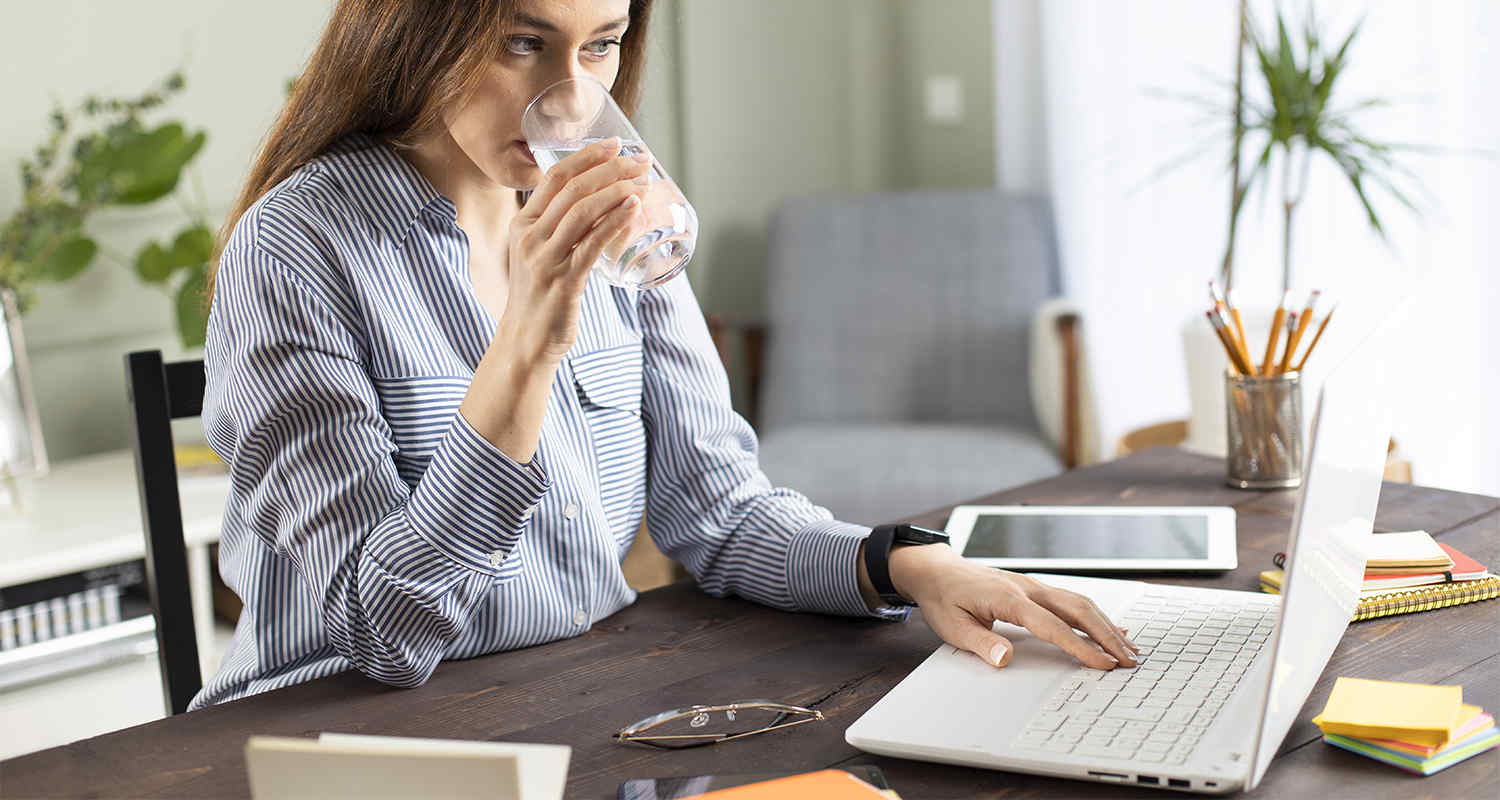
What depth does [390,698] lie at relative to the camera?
0.99m

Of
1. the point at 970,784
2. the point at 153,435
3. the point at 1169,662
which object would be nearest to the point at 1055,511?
the point at 1169,662

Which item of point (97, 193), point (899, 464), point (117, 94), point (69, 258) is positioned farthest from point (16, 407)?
point (899, 464)

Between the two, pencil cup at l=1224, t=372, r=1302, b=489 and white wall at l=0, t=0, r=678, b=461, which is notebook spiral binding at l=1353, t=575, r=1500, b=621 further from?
white wall at l=0, t=0, r=678, b=461

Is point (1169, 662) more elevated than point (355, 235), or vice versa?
point (355, 235)

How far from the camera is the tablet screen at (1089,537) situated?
4.02 feet

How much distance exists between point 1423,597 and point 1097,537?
29cm

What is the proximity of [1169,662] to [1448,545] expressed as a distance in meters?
0.42

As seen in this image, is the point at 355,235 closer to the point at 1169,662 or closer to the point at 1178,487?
the point at 1169,662

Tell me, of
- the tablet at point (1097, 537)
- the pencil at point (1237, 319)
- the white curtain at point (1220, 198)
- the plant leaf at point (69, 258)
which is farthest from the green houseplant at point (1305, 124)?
the plant leaf at point (69, 258)

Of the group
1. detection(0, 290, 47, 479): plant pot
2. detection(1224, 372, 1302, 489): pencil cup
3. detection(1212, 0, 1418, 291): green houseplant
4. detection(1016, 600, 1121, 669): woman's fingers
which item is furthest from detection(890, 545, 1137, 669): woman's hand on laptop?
detection(0, 290, 47, 479): plant pot

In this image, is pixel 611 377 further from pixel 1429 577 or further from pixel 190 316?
pixel 190 316

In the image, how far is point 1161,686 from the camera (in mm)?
891

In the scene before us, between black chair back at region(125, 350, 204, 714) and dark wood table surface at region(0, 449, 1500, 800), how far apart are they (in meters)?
0.24

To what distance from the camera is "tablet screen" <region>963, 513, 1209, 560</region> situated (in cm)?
122
